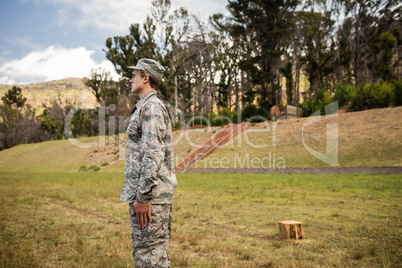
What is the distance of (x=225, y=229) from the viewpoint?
590 centimetres

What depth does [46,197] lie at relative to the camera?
34.3ft

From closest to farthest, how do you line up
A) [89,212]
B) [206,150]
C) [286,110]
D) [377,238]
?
1. [377,238]
2. [89,212]
3. [206,150]
4. [286,110]

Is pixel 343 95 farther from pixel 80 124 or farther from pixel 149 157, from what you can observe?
pixel 80 124

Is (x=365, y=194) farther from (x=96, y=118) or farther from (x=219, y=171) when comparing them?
(x=96, y=118)

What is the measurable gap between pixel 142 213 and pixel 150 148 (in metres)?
0.54

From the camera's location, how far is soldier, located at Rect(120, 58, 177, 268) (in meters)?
2.56

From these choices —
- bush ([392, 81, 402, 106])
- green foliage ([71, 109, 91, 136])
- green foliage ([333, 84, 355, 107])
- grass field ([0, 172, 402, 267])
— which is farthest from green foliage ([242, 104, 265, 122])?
green foliage ([71, 109, 91, 136])

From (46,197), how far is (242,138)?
1685 cm

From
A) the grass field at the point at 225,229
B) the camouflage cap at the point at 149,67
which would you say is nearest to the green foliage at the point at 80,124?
the grass field at the point at 225,229

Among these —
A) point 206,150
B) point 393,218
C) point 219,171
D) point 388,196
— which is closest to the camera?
point 393,218

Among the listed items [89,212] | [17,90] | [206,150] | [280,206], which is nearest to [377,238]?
[280,206]

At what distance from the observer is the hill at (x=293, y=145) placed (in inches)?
682

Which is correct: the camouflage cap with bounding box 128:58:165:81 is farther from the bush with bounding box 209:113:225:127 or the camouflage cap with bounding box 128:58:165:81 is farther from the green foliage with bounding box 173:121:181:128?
the green foliage with bounding box 173:121:181:128

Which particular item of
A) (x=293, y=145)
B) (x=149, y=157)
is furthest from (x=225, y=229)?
(x=293, y=145)
